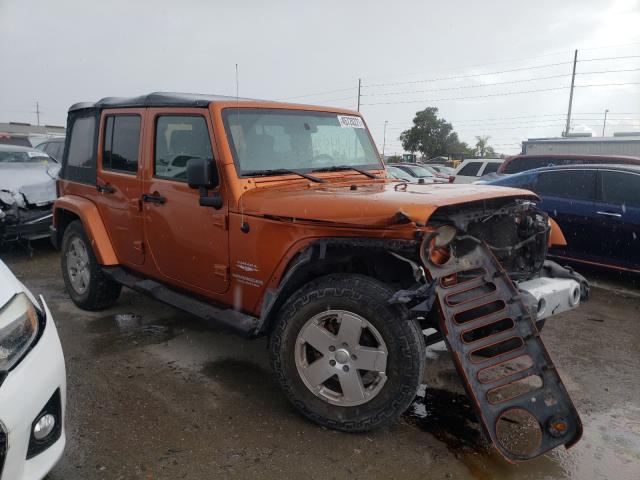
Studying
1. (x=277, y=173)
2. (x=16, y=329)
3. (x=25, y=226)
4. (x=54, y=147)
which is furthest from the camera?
(x=54, y=147)

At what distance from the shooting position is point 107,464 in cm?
263

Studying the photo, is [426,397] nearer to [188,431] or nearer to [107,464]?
[188,431]

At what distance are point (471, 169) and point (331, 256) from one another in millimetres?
11840

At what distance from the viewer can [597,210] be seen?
242 inches

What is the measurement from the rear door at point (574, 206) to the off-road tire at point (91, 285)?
5027 mm

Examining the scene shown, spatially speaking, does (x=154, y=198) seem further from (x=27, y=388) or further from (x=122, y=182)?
(x=27, y=388)

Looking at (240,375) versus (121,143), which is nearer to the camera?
(240,375)

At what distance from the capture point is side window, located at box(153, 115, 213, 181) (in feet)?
11.7

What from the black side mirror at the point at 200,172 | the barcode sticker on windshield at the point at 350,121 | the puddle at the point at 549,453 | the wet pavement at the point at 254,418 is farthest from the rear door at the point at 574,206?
the black side mirror at the point at 200,172

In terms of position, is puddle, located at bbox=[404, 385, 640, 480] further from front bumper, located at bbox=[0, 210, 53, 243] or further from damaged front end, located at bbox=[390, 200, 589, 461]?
front bumper, located at bbox=[0, 210, 53, 243]

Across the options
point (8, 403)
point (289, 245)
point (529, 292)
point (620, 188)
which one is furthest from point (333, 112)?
point (620, 188)

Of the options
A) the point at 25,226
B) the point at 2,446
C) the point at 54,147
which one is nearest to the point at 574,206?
the point at 2,446

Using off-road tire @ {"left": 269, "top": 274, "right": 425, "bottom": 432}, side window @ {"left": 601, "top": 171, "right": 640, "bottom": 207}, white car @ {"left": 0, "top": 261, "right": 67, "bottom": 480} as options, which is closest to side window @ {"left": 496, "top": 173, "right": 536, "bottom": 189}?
side window @ {"left": 601, "top": 171, "right": 640, "bottom": 207}

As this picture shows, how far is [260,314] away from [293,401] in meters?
0.59
